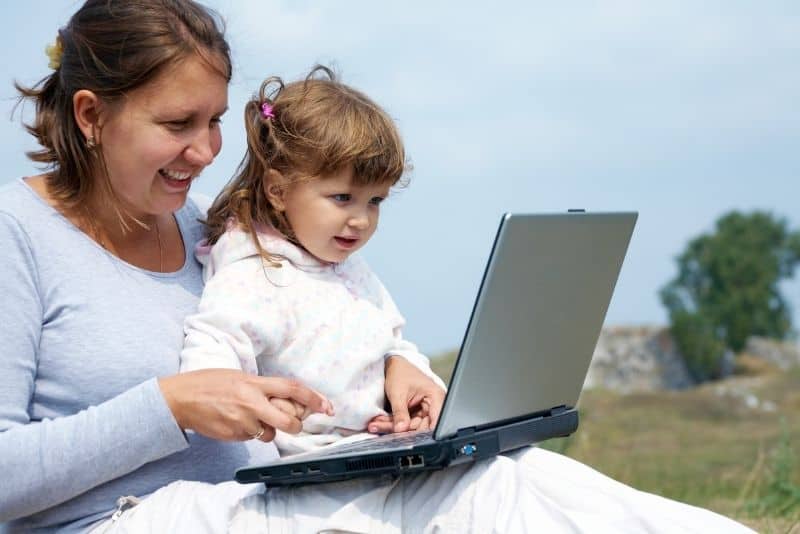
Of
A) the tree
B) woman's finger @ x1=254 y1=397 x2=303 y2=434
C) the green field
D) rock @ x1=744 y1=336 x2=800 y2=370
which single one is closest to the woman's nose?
woman's finger @ x1=254 y1=397 x2=303 y2=434

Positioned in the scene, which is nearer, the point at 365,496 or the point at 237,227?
the point at 365,496

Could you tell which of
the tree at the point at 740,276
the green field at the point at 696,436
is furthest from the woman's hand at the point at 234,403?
the tree at the point at 740,276

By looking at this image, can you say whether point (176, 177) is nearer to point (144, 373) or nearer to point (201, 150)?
point (201, 150)

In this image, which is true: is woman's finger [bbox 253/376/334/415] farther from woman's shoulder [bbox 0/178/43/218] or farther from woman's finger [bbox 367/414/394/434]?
woman's shoulder [bbox 0/178/43/218]


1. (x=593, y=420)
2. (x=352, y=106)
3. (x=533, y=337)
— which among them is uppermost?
(x=352, y=106)

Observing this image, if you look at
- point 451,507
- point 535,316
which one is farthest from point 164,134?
point 451,507

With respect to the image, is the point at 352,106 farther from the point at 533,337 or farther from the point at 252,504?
the point at 252,504

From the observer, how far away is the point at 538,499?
189 centimetres

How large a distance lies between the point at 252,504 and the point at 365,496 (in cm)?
22

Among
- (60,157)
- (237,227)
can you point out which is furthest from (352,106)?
(60,157)

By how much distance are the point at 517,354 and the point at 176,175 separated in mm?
895

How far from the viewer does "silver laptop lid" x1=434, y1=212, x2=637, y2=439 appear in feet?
6.12

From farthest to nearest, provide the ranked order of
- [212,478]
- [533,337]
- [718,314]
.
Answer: [718,314], [212,478], [533,337]

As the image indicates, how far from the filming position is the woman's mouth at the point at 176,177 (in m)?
2.41
